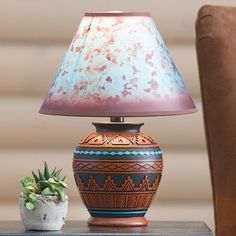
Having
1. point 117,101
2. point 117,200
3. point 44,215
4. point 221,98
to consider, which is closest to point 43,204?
point 44,215

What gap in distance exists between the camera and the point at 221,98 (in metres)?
1.85

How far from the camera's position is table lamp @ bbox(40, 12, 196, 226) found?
197 centimetres

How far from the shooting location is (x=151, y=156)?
6.66ft

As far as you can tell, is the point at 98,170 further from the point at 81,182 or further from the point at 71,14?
the point at 71,14

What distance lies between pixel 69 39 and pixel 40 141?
0.90 feet

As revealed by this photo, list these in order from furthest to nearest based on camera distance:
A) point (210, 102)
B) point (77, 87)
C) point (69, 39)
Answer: point (69, 39)
point (77, 87)
point (210, 102)

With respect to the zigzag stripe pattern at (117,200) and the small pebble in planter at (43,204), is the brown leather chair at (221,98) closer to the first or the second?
the zigzag stripe pattern at (117,200)

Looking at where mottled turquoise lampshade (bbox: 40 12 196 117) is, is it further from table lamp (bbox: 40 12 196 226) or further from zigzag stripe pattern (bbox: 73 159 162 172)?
zigzag stripe pattern (bbox: 73 159 162 172)

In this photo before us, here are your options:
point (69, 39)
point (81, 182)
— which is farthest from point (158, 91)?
point (69, 39)

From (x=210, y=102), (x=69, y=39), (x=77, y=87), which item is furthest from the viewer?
(x=69, y=39)

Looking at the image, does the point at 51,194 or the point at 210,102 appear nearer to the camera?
the point at 210,102

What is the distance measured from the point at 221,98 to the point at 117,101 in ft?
0.76

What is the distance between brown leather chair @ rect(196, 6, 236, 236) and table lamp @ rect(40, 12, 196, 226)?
15 cm

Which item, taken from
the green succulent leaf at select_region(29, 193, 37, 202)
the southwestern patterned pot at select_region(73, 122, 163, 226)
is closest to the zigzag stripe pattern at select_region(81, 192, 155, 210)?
the southwestern patterned pot at select_region(73, 122, 163, 226)
